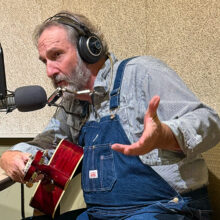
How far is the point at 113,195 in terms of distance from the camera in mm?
862

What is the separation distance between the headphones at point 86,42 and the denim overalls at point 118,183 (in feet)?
0.36

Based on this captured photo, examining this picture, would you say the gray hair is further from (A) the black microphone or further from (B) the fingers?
(B) the fingers

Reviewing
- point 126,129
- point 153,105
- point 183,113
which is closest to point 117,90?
point 126,129

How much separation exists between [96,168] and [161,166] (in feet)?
0.74

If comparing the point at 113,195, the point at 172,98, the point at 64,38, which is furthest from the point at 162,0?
the point at 113,195

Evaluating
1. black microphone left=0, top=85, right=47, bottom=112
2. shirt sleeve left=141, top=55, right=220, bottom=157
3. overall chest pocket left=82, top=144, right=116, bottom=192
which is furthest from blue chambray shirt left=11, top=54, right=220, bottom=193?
black microphone left=0, top=85, right=47, bottom=112

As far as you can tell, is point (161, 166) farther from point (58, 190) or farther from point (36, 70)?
point (36, 70)

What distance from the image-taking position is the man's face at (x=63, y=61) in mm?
1011

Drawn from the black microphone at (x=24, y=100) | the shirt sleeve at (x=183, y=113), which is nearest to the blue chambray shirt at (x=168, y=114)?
the shirt sleeve at (x=183, y=113)

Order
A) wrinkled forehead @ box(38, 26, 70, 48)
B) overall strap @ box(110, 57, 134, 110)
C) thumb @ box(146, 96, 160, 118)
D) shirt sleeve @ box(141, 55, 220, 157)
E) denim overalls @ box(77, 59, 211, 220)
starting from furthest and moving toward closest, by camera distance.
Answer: wrinkled forehead @ box(38, 26, 70, 48)
overall strap @ box(110, 57, 134, 110)
denim overalls @ box(77, 59, 211, 220)
shirt sleeve @ box(141, 55, 220, 157)
thumb @ box(146, 96, 160, 118)

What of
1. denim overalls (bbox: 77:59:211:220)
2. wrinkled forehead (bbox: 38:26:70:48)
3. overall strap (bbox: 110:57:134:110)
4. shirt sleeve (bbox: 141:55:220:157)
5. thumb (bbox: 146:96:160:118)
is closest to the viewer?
thumb (bbox: 146:96:160:118)

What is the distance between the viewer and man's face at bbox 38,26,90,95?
1.01m

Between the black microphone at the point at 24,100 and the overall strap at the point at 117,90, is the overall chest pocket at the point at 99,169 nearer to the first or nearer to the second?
the overall strap at the point at 117,90

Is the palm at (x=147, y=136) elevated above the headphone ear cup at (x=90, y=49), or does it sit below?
below
